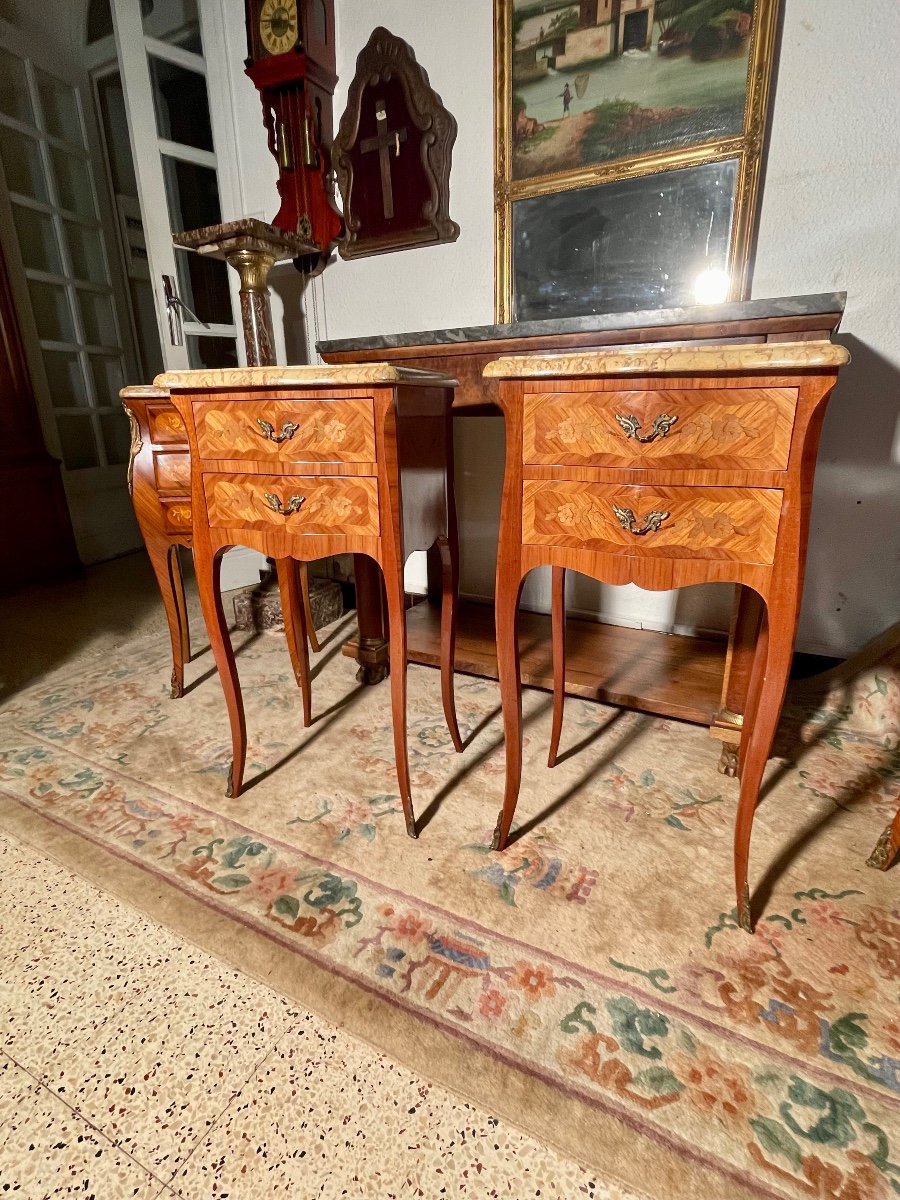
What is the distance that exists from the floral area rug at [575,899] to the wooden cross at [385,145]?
1.70m

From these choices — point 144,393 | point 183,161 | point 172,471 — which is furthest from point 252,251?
point 183,161

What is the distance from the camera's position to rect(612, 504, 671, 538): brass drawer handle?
0.90 m

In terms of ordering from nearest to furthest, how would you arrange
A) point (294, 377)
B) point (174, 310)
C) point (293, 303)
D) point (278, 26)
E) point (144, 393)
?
point (294, 377) < point (144, 393) < point (278, 26) < point (174, 310) < point (293, 303)

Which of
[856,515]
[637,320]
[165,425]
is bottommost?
[856,515]

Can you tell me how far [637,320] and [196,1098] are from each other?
1.44 meters

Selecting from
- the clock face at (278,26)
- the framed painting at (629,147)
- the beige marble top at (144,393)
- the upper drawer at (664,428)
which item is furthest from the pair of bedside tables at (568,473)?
the clock face at (278,26)

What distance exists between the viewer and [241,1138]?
27.3 inches

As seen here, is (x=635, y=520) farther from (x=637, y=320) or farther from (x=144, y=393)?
(x=144, y=393)

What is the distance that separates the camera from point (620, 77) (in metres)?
1.65

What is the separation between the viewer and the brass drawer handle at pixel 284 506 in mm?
1083

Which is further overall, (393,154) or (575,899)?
(393,154)

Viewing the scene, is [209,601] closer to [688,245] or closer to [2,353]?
[688,245]

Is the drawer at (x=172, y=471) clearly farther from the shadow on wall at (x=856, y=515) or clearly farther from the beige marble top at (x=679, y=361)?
the shadow on wall at (x=856, y=515)

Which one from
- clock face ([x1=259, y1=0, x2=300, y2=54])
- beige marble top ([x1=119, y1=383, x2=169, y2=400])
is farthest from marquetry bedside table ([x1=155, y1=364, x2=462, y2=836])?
clock face ([x1=259, y1=0, x2=300, y2=54])
